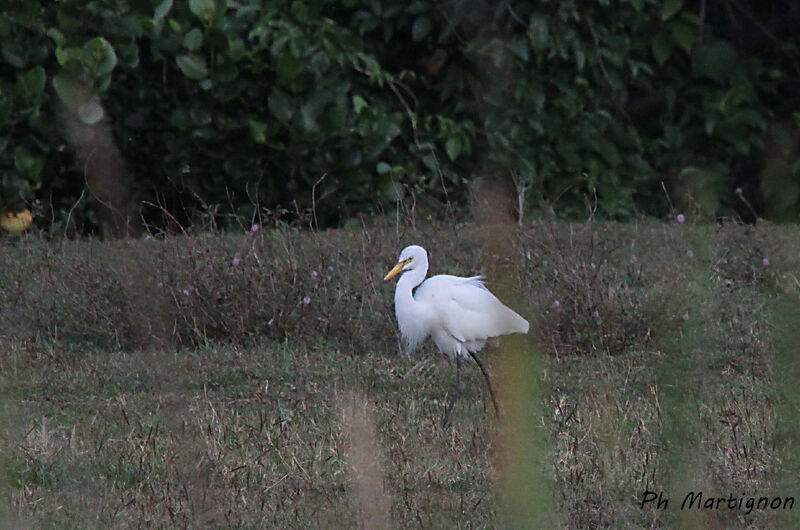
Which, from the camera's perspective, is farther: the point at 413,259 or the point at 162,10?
the point at 162,10

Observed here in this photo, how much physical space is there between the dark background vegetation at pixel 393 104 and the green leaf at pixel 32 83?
12 millimetres

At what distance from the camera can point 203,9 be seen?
27.0ft

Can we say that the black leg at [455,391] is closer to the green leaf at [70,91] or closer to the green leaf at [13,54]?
the green leaf at [70,91]

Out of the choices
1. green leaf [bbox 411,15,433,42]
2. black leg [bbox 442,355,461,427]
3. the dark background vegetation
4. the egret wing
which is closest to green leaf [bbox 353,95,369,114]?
the dark background vegetation

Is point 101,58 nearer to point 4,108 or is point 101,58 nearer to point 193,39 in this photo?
point 193,39

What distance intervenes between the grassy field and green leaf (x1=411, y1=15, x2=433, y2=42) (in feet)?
6.05

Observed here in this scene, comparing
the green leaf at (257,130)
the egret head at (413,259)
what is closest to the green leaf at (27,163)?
the green leaf at (257,130)

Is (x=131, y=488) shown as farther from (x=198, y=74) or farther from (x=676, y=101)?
(x=676, y=101)

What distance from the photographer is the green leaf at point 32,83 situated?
27.2 ft

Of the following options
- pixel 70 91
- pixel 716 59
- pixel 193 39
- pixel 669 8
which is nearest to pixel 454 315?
pixel 193 39

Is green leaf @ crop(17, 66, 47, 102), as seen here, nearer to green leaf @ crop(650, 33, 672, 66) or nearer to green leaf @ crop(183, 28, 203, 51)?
green leaf @ crop(183, 28, 203, 51)

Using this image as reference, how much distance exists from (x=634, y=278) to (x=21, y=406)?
2856 millimetres

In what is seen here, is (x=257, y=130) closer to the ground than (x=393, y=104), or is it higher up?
higher up

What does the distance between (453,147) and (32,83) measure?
2547 mm
